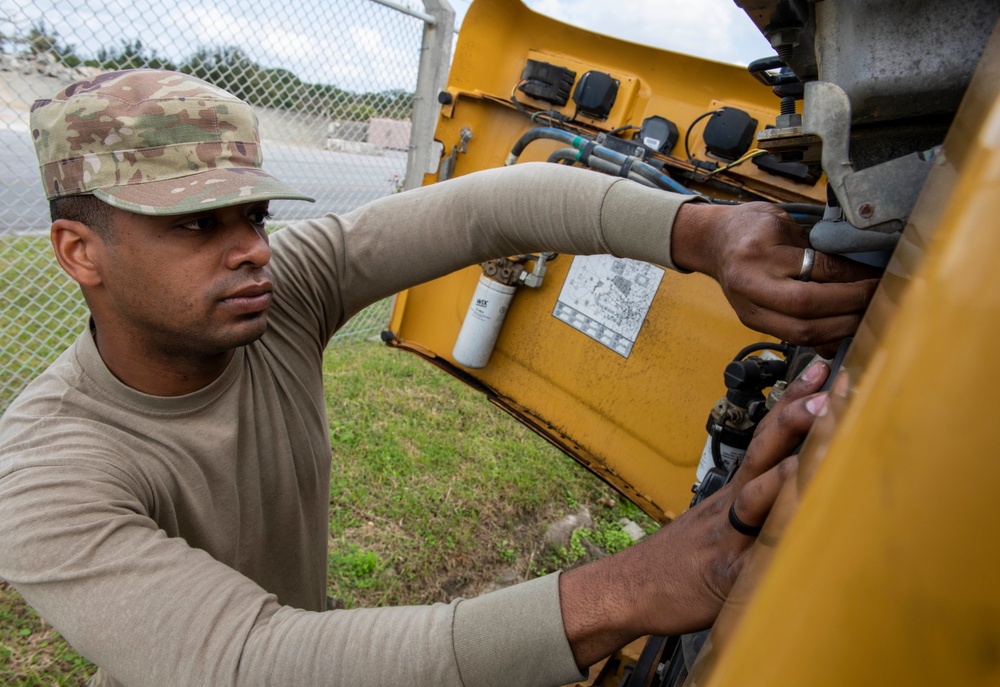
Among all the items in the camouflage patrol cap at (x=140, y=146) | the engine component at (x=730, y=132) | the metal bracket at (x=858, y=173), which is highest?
the engine component at (x=730, y=132)

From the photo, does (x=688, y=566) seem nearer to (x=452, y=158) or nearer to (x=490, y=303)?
(x=490, y=303)

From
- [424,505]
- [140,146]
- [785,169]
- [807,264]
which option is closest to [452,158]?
[785,169]

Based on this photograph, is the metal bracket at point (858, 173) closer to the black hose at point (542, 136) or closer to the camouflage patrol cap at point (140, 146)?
the camouflage patrol cap at point (140, 146)

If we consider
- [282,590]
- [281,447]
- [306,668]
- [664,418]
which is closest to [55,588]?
[306,668]

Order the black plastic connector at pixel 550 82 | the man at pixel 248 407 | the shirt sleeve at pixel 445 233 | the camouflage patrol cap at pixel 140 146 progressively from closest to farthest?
the man at pixel 248 407, the camouflage patrol cap at pixel 140 146, the shirt sleeve at pixel 445 233, the black plastic connector at pixel 550 82

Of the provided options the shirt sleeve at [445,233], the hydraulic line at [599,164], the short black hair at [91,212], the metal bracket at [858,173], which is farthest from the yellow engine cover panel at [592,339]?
the short black hair at [91,212]

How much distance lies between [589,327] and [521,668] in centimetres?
192

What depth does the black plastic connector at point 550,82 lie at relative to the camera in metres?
2.57

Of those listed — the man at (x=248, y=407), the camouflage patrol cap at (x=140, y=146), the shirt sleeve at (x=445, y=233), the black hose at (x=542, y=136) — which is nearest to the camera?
the man at (x=248, y=407)

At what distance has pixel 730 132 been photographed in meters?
2.15

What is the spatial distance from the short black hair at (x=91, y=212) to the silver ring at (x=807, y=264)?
1219 mm

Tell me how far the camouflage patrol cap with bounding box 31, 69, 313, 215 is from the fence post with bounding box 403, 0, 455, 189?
275 centimetres

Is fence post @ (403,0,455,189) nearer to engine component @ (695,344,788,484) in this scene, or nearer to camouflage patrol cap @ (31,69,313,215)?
camouflage patrol cap @ (31,69,313,215)

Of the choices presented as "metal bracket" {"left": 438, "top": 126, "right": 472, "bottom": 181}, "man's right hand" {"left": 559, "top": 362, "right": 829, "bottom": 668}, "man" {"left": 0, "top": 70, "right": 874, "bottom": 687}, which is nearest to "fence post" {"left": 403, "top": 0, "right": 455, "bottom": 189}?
"metal bracket" {"left": 438, "top": 126, "right": 472, "bottom": 181}
